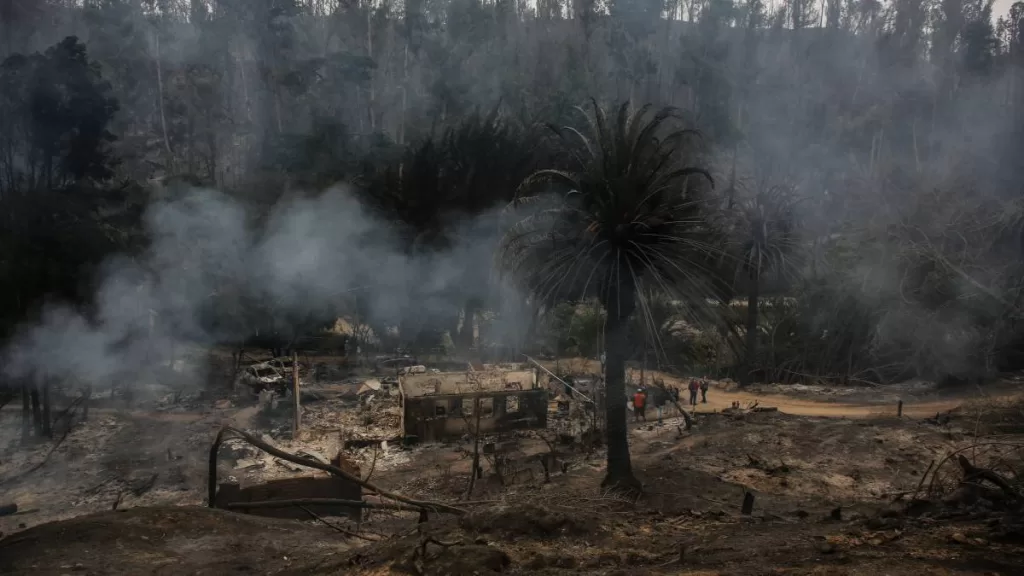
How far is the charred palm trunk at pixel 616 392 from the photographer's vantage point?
11383mm

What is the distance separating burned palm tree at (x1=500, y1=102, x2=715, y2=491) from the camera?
35.1 feet

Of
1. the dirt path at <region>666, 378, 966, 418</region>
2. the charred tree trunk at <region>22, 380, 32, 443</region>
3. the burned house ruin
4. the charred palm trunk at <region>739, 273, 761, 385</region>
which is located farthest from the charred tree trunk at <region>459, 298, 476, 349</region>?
the charred tree trunk at <region>22, 380, 32, 443</region>

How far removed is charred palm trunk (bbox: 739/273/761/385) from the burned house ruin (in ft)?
34.3

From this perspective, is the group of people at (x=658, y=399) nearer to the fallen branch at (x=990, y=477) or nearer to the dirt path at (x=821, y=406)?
the dirt path at (x=821, y=406)

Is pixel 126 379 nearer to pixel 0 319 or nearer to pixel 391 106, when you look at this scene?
pixel 0 319

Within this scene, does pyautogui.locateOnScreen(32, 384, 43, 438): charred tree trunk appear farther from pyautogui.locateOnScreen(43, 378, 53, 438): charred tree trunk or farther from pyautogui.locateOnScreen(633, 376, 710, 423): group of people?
pyautogui.locateOnScreen(633, 376, 710, 423): group of people

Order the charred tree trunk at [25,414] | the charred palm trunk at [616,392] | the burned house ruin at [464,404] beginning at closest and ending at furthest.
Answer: the charred palm trunk at [616,392], the charred tree trunk at [25,414], the burned house ruin at [464,404]

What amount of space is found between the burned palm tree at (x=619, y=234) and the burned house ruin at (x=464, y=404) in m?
5.33

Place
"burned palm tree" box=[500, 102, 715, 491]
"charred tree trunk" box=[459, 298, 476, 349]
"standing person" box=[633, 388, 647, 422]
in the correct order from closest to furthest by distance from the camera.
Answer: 1. "burned palm tree" box=[500, 102, 715, 491]
2. "standing person" box=[633, 388, 647, 422]
3. "charred tree trunk" box=[459, 298, 476, 349]

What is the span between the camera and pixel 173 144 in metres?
41.9

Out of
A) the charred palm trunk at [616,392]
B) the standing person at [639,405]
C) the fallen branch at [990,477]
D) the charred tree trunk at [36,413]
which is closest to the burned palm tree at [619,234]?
the charred palm trunk at [616,392]

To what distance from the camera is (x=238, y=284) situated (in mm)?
22844

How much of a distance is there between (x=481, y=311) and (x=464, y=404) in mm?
12347

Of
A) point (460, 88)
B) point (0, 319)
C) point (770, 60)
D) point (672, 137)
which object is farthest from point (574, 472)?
point (770, 60)
